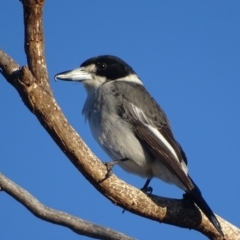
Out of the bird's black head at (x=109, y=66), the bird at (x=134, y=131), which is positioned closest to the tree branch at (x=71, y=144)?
the bird at (x=134, y=131)

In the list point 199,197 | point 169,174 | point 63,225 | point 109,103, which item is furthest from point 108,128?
point 63,225

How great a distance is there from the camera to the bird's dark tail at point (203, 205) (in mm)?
4996

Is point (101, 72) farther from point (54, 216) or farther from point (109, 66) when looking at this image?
point (54, 216)

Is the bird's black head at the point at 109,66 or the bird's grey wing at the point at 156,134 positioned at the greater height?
the bird's black head at the point at 109,66

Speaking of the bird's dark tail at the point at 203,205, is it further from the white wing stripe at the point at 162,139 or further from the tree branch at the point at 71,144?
the white wing stripe at the point at 162,139

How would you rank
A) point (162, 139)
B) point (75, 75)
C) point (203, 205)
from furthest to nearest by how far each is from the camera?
point (75, 75), point (162, 139), point (203, 205)

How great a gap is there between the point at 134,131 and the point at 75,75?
86cm

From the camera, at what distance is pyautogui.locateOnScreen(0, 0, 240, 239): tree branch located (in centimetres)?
411

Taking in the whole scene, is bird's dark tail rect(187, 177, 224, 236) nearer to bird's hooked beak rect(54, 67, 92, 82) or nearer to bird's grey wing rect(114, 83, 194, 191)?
bird's grey wing rect(114, 83, 194, 191)

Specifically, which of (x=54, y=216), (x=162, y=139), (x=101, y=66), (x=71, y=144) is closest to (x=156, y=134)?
(x=162, y=139)

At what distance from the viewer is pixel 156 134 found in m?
5.83

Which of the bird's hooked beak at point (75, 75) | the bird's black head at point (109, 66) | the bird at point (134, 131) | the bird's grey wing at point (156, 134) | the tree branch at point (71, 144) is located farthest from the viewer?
the bird's black head at point (109, 66)

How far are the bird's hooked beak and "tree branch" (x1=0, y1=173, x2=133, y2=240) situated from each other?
176cm

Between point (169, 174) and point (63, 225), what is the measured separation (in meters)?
1.59
